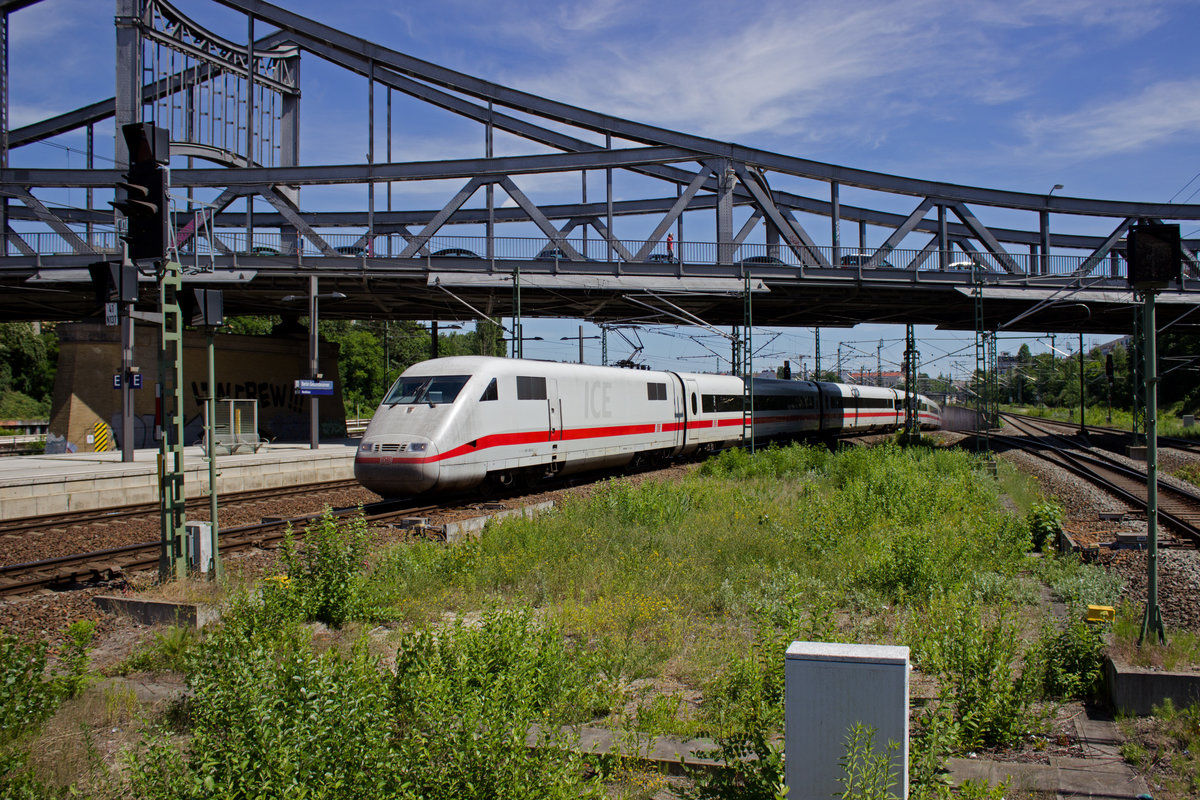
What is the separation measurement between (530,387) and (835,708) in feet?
45.1

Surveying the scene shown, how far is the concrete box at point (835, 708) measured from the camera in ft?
11.5

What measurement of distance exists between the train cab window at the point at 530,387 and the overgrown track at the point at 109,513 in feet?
20.1

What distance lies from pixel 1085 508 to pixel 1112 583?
380 inches

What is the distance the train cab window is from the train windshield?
1544 mm

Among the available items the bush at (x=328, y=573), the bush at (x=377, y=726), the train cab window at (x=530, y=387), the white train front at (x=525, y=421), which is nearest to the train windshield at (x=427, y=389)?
the white train front at (x=525, y=421)

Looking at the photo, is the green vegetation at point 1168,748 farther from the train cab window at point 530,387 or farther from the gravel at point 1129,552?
the train cab window at point 530,387

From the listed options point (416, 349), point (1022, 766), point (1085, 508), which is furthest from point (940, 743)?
point (416, 349)

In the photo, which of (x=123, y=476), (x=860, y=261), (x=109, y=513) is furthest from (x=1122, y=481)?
(x=123, y=476)

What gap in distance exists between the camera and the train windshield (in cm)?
1509

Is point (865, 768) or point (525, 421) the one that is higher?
point (525, 421)

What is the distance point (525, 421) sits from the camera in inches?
661

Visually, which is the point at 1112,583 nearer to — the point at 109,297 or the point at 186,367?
the point at 109,297

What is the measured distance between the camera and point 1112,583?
905 centimetres

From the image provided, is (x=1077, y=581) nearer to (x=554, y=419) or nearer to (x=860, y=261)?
(x=554, y=419)
